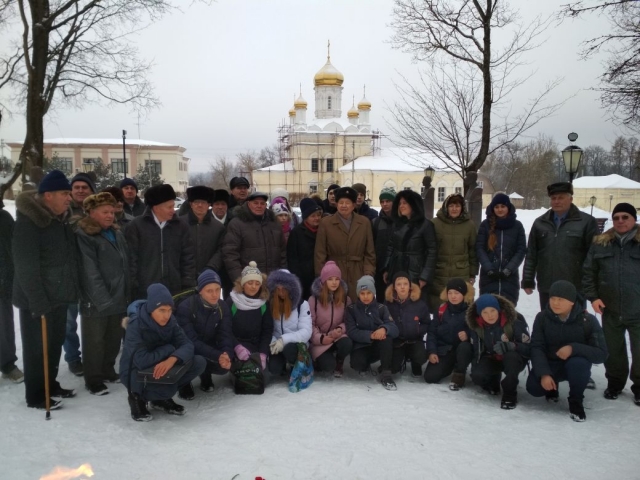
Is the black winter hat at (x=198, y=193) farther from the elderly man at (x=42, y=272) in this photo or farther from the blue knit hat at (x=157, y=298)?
the blue knit hat at (x=157, y=298)

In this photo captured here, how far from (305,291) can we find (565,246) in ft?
10.1

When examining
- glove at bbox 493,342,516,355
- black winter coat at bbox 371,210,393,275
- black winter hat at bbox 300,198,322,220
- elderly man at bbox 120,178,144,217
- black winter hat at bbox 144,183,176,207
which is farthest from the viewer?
elderly man at bbox 120,178,144,217

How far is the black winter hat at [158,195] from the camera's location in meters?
4.90

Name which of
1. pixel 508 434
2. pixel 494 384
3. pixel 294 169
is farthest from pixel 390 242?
pixel 294 169

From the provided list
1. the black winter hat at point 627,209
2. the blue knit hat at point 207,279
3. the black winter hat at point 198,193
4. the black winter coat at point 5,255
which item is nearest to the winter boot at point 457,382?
the black winter hat at point 627,209

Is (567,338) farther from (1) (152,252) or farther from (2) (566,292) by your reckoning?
(1) (152,252)

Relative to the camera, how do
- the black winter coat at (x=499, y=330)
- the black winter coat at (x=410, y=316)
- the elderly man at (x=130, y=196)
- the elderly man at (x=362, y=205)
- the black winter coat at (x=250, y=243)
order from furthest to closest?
the elderly man at (x=362, y=205) < the elderly man at (x=130, y=196) < the black winter coat at (x=250, y=243) < the black winter coat at (x=410, y=316) < the black winter coat at (x=499, y=330)

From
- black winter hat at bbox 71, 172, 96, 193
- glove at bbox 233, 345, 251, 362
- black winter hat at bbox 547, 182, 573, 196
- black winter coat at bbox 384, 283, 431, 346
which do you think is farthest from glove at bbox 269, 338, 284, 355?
black winter hat at bbox 547, 182, 573, 196

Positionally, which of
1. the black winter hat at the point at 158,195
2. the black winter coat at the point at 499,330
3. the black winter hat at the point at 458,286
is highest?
the black winter hat at the point at 158,195

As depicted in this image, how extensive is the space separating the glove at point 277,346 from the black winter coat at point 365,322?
2.47ft

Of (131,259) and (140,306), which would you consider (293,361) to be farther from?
(131,259)

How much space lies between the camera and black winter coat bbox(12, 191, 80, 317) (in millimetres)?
4020

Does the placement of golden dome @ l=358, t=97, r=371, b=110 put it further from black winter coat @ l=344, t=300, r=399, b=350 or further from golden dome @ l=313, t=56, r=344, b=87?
black winter coat @ l=344, t=300, r=399, b=350

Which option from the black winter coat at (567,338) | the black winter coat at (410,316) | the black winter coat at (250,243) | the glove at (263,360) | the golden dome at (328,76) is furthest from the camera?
the golden dome at (328,76)
